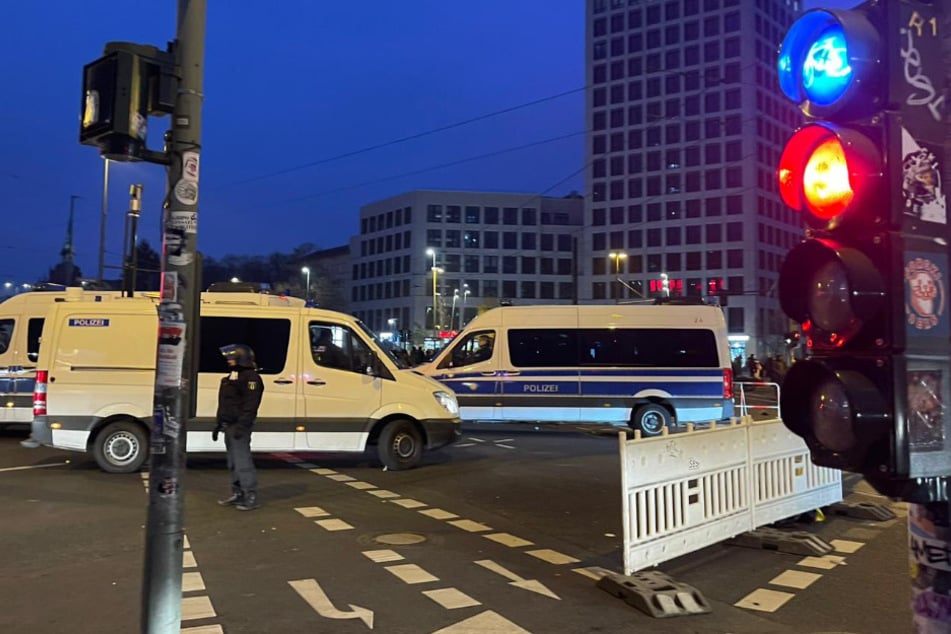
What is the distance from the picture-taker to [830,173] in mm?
2559

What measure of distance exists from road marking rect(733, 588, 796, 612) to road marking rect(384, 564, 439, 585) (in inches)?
96.5

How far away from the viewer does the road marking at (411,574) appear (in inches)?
247

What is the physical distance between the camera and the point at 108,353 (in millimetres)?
11617

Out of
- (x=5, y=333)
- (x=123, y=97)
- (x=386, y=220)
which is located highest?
(x=386, y=220)

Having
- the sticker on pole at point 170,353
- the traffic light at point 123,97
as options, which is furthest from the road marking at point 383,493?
the traffic light at point 123,97

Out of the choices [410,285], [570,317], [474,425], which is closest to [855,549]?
[570,317]

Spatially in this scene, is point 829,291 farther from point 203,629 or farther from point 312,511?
point 312,511

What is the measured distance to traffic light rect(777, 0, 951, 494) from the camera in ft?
7.78

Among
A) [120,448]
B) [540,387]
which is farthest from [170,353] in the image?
[540,387]

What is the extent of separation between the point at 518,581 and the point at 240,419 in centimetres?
425

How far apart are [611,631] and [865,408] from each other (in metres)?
3.37

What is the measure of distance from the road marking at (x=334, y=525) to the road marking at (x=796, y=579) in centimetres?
423

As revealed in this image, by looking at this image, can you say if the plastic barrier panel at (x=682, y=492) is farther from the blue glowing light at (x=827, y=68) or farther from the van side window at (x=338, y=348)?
the van side window at (x=338, y=348)

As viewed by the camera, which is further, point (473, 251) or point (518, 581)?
point (473, 251)
